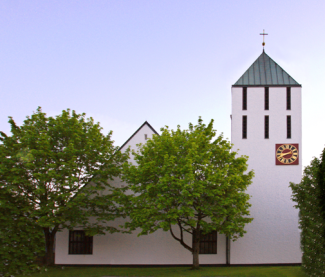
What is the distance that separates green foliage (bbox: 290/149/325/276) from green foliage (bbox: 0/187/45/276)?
17.8 metres

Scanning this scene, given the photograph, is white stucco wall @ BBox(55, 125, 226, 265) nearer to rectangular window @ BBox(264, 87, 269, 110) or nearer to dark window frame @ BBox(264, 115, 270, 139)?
dark window frame @ BBox(264, 115, 270, 139)

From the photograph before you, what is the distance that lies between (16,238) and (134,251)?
970 cm

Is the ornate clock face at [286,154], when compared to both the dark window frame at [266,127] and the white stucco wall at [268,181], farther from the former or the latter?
the dark window frame at [266,127]

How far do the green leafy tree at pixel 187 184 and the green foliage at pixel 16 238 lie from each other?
23.2 feet

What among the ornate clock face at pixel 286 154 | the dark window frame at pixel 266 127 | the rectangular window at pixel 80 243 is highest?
the dark window frame at pixel 266 127

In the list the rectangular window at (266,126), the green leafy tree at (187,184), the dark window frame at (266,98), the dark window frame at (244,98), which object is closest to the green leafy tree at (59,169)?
the green leafy tree at (187,184)

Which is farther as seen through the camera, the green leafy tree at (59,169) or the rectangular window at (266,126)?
the rectangular window at (266,126)

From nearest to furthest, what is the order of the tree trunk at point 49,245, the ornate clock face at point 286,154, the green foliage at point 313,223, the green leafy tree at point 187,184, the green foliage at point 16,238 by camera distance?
the green foliage at point 313,223
the green leafy tree at point 187,184
the green foliage at point 16,238
the tree trunk at point 49,245
the ornate clock face at point 286,154

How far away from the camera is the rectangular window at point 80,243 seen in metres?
30.8

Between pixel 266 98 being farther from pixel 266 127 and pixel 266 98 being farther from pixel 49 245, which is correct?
pixel 49 245

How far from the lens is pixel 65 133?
27.8 m

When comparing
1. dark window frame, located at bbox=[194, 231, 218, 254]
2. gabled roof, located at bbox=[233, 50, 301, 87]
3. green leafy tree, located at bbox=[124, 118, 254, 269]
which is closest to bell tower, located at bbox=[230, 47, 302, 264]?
gabled roof, located at bbox=[233, 50, 301, 87]

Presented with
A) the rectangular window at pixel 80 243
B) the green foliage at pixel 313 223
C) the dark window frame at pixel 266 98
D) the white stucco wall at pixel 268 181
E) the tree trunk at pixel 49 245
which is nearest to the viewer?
the green foliage at pixel 313 223

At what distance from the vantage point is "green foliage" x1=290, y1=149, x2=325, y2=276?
20.7 meters
